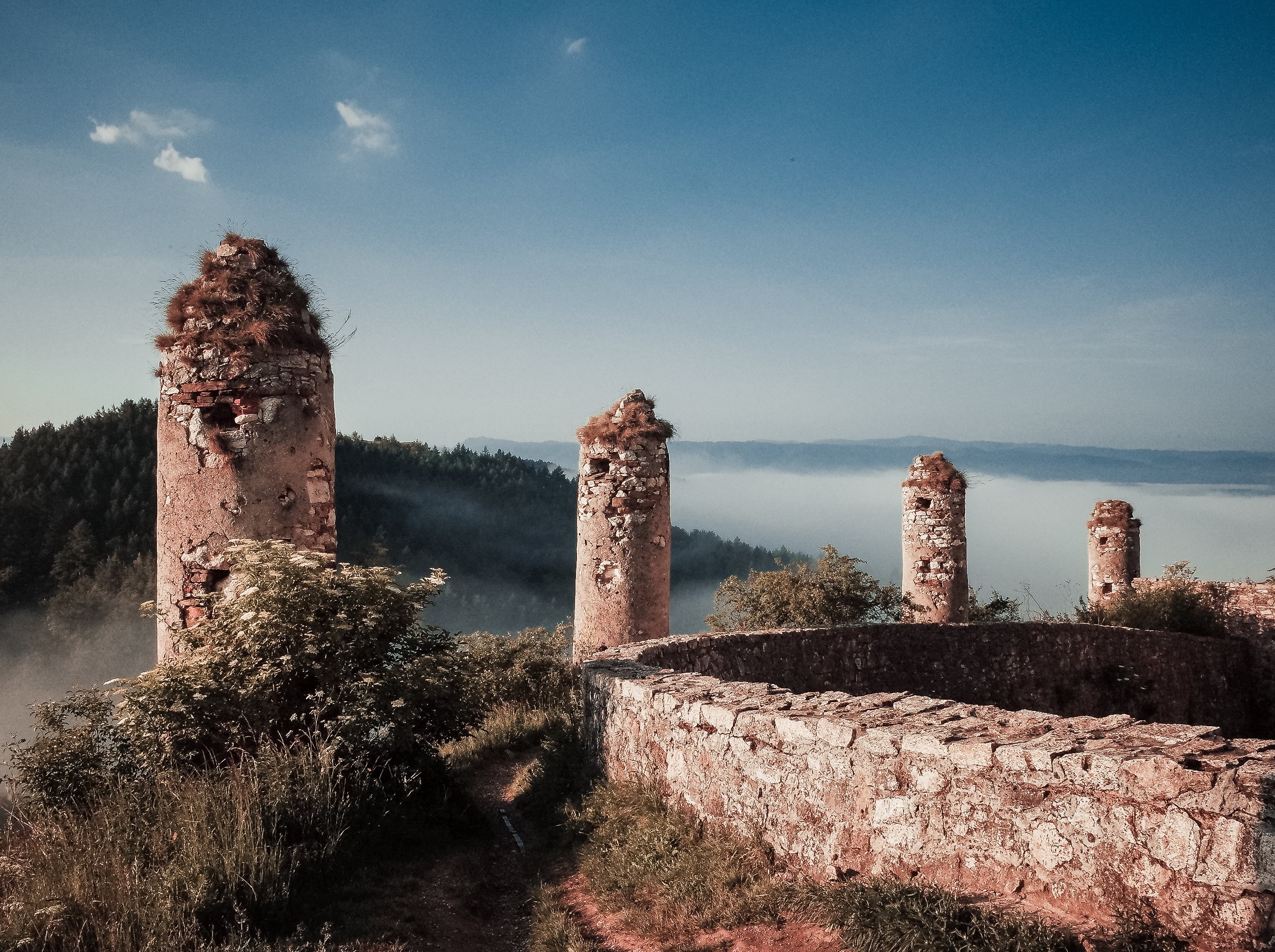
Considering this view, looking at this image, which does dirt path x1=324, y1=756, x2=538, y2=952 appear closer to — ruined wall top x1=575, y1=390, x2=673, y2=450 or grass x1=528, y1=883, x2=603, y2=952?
grass x1=528, y1=883, x2=603, y2=952

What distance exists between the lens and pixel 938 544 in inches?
627

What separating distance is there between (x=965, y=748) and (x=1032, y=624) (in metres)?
7.69

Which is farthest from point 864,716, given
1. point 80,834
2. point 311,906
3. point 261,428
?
point 261,428

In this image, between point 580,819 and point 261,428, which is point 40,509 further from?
point 580,819

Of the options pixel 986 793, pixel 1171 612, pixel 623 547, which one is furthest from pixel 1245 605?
pixel 986 793

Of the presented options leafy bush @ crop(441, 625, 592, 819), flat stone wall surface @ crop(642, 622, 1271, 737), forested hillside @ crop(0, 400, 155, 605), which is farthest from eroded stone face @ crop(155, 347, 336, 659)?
forested hillside @ crop(0, 400, 155, 605)

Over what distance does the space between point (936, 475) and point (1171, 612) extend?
4898 millimetres

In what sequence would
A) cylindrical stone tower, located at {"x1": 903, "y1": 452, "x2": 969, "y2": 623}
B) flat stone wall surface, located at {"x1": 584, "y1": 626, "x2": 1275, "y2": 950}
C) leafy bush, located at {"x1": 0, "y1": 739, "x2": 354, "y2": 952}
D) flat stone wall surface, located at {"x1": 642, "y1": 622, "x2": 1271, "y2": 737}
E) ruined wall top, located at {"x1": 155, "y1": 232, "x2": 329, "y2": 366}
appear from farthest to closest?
cylindrical stone tower, located at {"x1": 903, "y1": 452, "x2": 969, "y2": 623} → flat stone wall surface, located at {"x1": 642, "y1": 622, "x2": 1271, "y2": 737} → ruined wall top, located at {"x1": 155, "y1": 232, "x2": 329, "y2": 366} → leafy bush, located at {"x1": 0, "y1": 739, "x2": 354, "y2": 952} → flat stone wall surface, located at {"x1": 584, "y1": 626, "x2": 1275, "y2": 950}

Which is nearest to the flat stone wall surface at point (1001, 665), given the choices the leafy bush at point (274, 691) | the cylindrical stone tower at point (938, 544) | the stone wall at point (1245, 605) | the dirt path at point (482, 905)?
the dirt path at point (482, 905)

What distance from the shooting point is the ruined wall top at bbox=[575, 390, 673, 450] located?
10.4 metres

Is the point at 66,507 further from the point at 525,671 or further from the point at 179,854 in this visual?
the point at 179,854

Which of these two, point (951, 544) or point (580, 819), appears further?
point (951, 544)

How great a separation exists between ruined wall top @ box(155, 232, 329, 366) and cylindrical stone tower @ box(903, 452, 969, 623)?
12.4 metres

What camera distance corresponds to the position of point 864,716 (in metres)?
4.62
